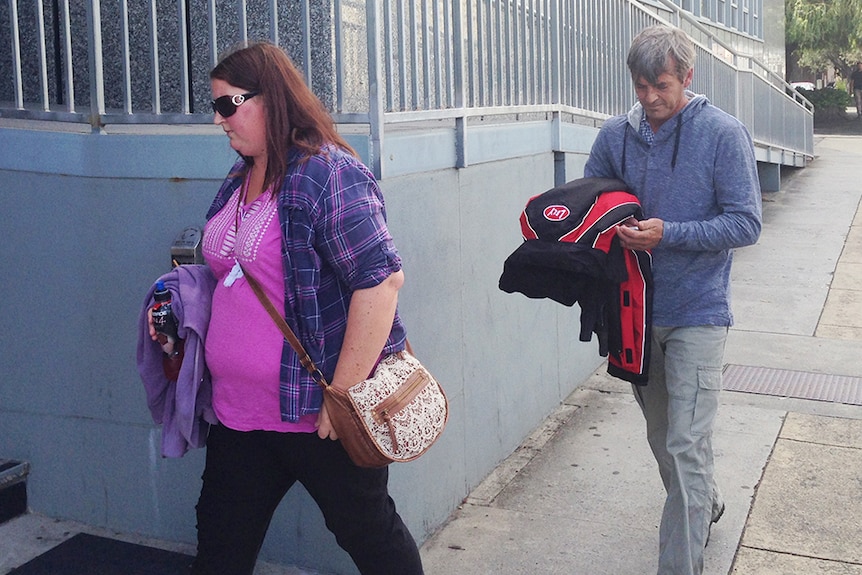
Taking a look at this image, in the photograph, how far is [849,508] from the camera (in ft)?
14.7

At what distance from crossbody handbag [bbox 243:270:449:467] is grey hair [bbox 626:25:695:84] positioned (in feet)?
4.44

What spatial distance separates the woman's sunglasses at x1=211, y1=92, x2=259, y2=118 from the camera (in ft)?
8.69

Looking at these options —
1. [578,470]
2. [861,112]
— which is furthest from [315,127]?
[861,112]

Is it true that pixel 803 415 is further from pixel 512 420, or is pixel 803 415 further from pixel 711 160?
pixel 711 160

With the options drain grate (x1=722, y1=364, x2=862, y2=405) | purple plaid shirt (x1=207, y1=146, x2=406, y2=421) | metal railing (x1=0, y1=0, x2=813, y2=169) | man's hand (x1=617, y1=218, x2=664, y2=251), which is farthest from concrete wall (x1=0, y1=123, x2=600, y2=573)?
drain grate (x1=722, y1=364, x2=862, y2=405)

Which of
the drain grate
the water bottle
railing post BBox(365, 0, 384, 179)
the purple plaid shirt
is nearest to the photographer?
the purple plaid shirt

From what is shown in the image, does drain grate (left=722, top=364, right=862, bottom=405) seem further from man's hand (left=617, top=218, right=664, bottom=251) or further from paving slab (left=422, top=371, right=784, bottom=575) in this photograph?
man's hand (left=617, top=218, right=664, bottom=251)

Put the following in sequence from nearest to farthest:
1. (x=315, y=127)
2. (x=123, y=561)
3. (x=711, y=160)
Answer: (x=315, y=127) → (x=711, y=160) → (x=123, y=561)

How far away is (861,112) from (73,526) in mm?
33183

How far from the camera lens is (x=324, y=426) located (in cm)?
268

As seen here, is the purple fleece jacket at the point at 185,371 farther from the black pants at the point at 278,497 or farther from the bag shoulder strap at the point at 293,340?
the bag shoulder strap at the point at 293,340

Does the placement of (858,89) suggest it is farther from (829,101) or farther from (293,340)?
(293,340)

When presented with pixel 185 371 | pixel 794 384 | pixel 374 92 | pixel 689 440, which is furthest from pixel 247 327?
pixel 794 384

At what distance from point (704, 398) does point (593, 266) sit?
0.58 meters
